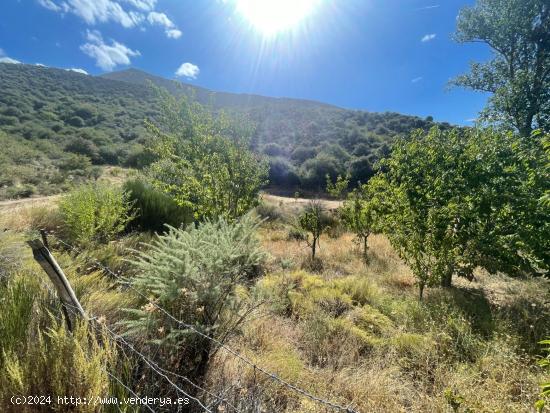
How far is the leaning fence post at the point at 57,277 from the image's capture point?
93.4 inches

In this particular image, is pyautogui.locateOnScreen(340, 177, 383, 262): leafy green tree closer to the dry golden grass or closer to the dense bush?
the dry golden grass

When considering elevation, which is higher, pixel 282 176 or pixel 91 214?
pixel 282 176

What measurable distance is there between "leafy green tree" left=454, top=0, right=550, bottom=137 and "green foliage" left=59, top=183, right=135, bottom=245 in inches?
555

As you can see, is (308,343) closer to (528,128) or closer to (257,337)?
(257,337)

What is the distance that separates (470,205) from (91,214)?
24.4 ft

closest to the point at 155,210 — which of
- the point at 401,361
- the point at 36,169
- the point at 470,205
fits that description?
the point at 401,361

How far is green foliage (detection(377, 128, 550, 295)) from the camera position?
4789mm

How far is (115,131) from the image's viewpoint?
3062 cm

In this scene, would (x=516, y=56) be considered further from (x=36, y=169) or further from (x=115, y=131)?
(x=115, y=131)

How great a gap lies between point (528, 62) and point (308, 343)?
1573 cm

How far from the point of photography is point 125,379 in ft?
7.79

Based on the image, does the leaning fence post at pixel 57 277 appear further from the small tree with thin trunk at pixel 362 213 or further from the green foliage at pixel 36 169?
the green foliage at pixel 36 169

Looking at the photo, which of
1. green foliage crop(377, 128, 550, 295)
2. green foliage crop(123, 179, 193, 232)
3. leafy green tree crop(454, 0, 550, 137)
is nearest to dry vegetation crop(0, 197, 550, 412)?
green foliage crop(377, 128, 550, 295)

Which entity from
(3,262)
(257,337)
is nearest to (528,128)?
(257,337)
